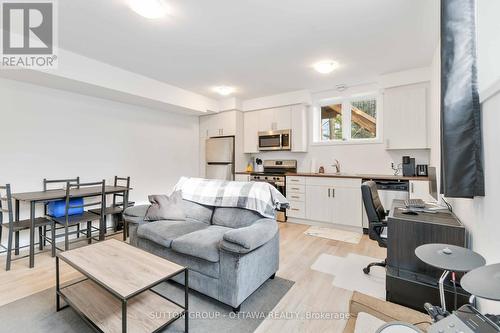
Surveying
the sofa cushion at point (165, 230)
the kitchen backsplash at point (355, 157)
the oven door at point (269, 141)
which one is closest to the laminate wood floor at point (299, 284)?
the sofa cushion at point (165, 230)

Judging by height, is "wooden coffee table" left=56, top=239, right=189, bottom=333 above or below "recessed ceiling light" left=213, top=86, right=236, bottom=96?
below

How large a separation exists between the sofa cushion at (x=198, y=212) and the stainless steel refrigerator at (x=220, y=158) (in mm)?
2345

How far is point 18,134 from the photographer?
3.20 m

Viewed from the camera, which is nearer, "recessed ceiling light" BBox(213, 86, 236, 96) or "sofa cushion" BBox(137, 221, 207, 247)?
"sofa cushion" BBox(137, 221, 207, 247)

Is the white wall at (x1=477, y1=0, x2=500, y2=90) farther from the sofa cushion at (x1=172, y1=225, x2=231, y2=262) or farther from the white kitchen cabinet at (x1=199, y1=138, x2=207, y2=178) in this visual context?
the white kitchen cabinet at (x1=199, y1=138, x2=207, y2=178)

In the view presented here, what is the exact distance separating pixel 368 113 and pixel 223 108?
10.0ft

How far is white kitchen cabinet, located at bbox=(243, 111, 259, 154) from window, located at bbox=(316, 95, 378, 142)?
1.39 meters

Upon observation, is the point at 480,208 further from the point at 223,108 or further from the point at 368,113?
the point at 223,108

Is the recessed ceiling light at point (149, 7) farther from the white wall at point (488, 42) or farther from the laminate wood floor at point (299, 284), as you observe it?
the laminate wood floor at point (299, 284)

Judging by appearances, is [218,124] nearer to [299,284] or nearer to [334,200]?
[334,200]

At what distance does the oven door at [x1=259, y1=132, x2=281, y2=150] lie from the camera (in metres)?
4.99

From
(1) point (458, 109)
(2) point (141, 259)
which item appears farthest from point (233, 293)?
(1) point (458, 109)

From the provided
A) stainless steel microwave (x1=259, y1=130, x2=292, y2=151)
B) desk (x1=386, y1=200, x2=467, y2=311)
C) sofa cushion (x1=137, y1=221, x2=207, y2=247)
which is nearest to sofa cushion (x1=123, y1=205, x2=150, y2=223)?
sofa cushion (x1=137, y1=221, x2=207, y2=247)

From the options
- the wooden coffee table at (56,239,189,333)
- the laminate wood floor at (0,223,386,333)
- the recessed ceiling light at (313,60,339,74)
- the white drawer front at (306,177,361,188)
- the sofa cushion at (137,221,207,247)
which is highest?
the recessed ceiling light at (313,60,339,74)
